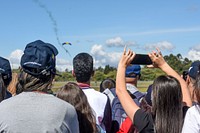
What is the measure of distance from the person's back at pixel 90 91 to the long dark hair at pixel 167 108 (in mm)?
1170

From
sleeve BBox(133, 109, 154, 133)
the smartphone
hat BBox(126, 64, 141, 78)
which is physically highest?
the smartphone

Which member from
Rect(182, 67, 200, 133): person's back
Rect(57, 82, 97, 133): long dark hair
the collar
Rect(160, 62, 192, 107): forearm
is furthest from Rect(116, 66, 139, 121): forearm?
the collar

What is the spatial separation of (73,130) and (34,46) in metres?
0.73

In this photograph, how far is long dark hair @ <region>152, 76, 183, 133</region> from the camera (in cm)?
370

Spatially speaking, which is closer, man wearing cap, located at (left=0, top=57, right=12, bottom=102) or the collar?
man wearing cap, located at (left=0, top=57, right=12, bottom=102)

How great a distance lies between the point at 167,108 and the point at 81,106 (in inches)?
34.8

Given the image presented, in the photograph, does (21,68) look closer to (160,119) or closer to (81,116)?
(81,116)

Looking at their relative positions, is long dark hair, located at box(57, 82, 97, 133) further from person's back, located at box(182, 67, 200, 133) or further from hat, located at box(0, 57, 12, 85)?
person's back, located at box(182, 67, 200, 133)

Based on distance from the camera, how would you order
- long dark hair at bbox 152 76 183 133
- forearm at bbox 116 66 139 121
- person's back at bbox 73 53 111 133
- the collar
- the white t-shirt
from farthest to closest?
1. the collar
2. person's back at bbox 73 53 111 133
3. forearm at bbox 116 66 139 121
4. long dark hair at bbox 152 76 183 133
5. the white t-shirt

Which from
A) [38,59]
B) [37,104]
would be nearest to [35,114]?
[37,104]

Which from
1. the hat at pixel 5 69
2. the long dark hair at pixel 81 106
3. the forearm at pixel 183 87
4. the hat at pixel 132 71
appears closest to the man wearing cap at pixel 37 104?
the long dark hair at pixel 81 106

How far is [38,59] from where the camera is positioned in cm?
303

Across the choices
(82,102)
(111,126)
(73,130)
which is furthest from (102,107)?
(73,130)

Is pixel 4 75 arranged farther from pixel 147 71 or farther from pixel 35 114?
pixel 147 71
